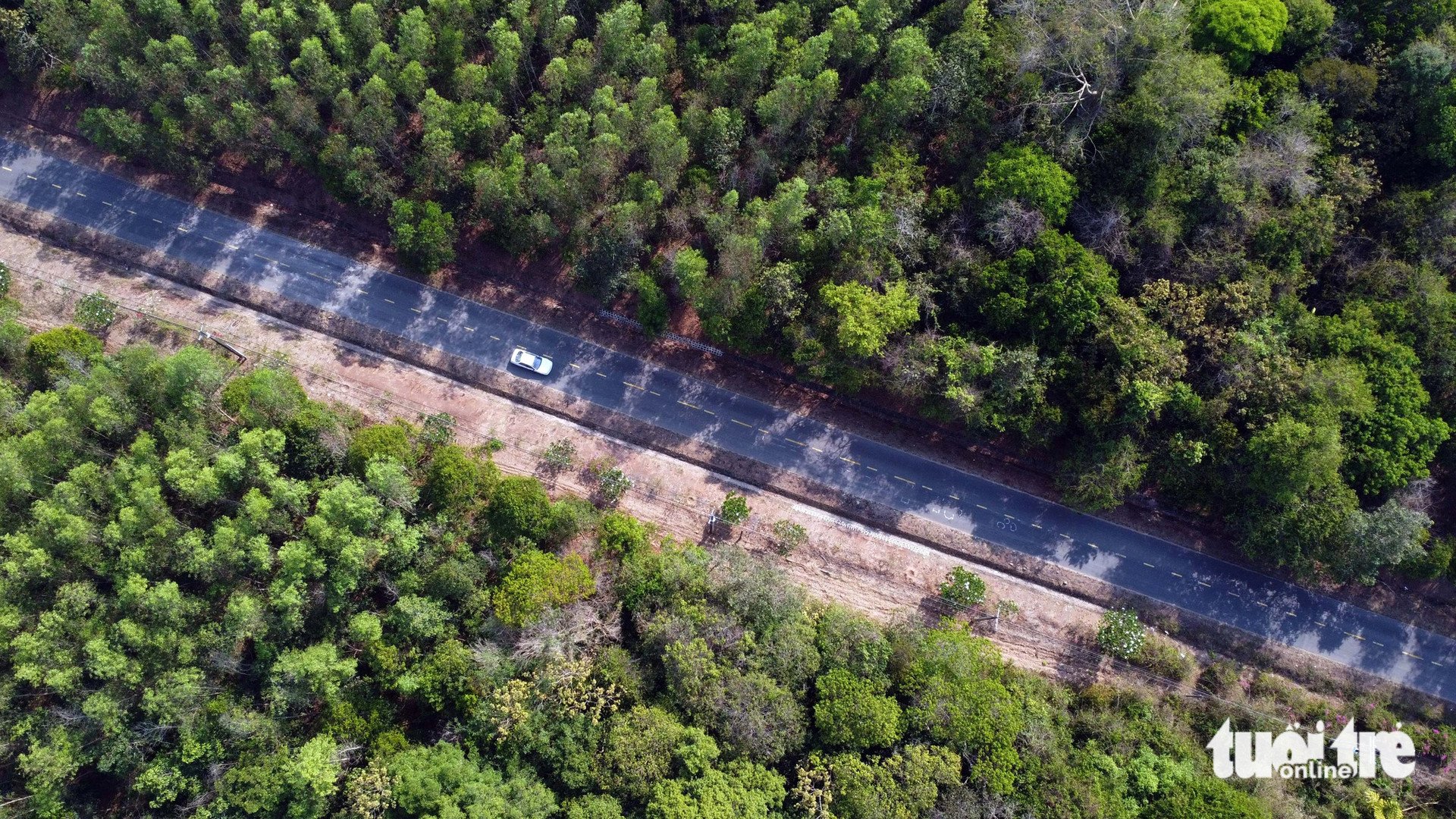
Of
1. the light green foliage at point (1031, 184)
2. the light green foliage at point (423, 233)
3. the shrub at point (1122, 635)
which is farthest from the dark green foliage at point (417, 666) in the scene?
the light green foliage at point (1031, 184)

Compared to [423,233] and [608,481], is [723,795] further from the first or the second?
[423,233]

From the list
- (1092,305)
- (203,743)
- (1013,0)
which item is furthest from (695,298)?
(203,743)

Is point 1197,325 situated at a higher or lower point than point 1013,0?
lower

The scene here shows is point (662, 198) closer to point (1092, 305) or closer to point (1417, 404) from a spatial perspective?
point (1092, 305)

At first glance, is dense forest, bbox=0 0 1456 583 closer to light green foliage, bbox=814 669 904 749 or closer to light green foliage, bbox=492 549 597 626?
light green foliage, bbox=492 549 597 626

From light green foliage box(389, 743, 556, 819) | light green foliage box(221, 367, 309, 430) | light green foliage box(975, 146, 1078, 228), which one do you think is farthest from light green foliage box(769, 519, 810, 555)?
light green foliage box(221, 367, 309, 430)

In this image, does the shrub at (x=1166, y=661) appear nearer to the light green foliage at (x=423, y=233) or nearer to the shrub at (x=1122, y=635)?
the shrub at (x=1122, y=635)
